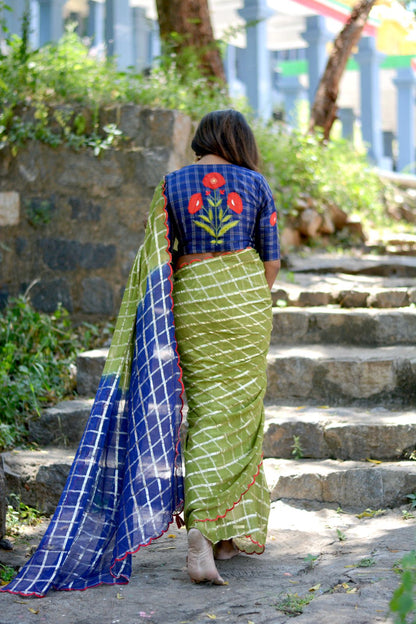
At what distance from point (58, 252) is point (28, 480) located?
217 cm

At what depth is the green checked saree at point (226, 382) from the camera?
116 inches

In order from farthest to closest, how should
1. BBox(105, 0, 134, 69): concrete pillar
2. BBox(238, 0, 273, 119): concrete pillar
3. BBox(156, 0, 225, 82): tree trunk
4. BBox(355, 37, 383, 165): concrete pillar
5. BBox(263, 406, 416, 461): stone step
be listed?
BBox(355, 37, 383, 165): concrete pillar → BBox(238, 0, 273, 119): concrete pillar → BBox(105, 0, 134, 69): concrete pillar → BBox(156, 0, 225, 82): tree trunk → BBox(263, 406, 416, 461): stone step

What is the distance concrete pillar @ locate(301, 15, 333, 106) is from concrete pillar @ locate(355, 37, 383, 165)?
3.25 feet

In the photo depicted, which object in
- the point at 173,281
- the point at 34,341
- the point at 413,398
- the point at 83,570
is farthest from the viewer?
the point at 34,341

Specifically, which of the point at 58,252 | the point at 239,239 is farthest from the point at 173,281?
the point at 58,252

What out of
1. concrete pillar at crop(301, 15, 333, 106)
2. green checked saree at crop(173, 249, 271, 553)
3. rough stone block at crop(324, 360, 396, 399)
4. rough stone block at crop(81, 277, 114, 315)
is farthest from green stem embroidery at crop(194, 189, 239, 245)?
concrete pillar at crop(301, 15, 333, 106)

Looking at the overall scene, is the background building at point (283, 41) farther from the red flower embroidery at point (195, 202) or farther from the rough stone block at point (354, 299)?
the red flower embroidery at point (195, 202)

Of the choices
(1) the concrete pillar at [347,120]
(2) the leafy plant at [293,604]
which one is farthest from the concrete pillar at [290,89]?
(2) the leafy plant at [293,604]

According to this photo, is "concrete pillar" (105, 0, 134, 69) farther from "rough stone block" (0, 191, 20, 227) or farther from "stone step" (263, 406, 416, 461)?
"stone step" (263, 406, 416, 461)

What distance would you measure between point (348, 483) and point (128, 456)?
1213mm

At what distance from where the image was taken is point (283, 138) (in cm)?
821

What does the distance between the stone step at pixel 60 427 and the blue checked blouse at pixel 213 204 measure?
61.4 inches

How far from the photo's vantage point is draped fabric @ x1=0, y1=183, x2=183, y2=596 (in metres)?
2.88

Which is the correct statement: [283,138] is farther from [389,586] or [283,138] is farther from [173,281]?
[389,586]
